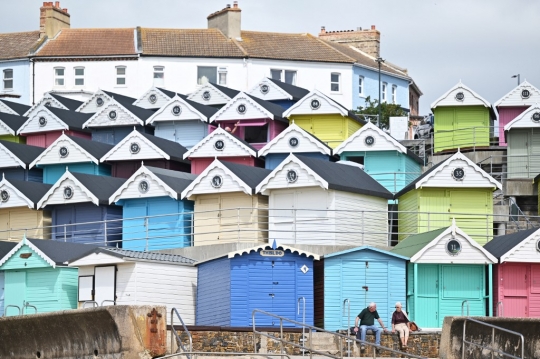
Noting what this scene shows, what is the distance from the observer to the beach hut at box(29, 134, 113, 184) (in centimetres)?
6056

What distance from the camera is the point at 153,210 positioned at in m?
53.9

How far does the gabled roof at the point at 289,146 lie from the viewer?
191ft

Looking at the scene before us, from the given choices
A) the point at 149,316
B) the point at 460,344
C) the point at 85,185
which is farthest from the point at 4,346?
the point at 85,185

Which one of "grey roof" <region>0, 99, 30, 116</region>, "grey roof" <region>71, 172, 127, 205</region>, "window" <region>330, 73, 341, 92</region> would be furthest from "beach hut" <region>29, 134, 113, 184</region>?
"window" <region>330, 73, 341, 92</region>

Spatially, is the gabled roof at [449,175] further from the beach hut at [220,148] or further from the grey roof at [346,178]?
the beach hut at [220,148]

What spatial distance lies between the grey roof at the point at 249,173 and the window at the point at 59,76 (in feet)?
91.9

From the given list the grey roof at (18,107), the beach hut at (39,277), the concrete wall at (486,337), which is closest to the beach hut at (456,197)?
the beach hut at (39,277)

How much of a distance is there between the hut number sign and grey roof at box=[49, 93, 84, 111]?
29430mm

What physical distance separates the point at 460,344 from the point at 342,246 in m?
15.9

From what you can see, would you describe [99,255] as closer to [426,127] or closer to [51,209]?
[51,209]

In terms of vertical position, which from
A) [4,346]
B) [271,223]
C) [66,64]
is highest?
[66,64]

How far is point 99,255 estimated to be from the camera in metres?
44.5

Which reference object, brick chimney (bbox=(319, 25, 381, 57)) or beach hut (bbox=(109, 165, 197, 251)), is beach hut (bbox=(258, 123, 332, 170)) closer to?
beach hut (bbox=(109, 165, 197, 251))

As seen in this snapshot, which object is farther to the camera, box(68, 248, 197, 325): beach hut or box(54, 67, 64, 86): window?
box(54, 67, 64, 86): window
